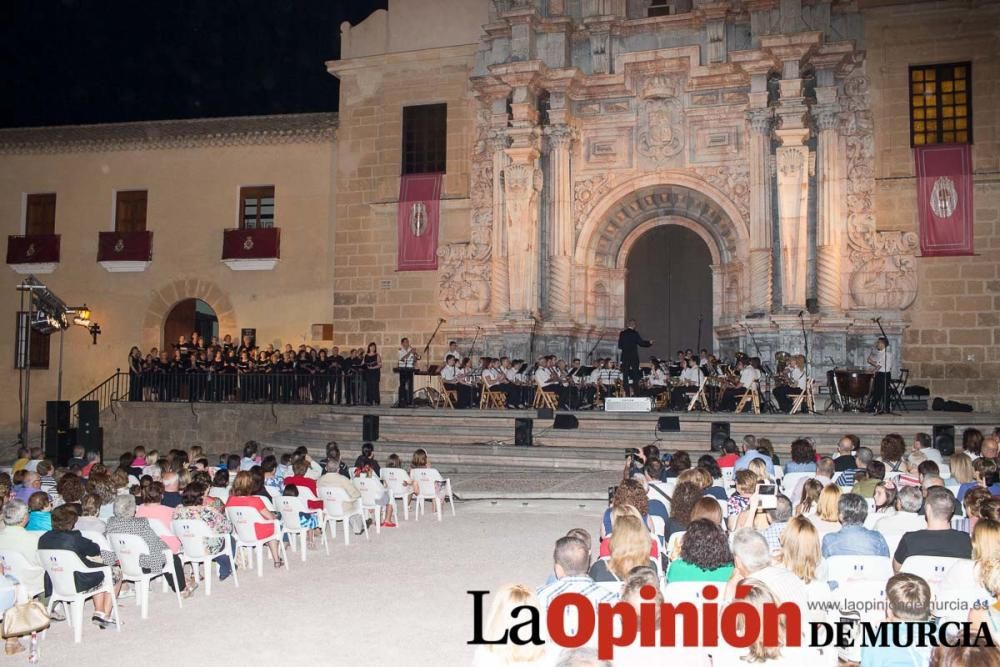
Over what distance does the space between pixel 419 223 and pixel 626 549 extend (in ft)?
55.2

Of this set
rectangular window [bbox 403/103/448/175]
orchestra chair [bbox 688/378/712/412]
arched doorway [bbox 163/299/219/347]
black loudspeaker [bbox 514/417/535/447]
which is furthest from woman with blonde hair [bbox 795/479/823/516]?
arched doorway [bbox 163/299/219/347]

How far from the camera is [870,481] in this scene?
7965 mm

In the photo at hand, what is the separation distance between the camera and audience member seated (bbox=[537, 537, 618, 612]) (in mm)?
4715

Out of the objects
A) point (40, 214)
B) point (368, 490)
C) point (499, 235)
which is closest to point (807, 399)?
point (499, 235)

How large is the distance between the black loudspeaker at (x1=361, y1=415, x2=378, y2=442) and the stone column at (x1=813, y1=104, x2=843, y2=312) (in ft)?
29.0

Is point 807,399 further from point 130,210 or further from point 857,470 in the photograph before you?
point 130,210

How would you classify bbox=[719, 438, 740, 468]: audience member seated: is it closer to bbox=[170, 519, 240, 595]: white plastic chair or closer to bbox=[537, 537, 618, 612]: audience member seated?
bbox=[170, 519, 240, 595]: white plastic chair

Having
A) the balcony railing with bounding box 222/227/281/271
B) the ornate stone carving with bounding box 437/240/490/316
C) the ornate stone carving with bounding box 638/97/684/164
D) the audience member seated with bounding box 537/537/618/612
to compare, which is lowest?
the audience member seated with bounding box 537/537/618/612

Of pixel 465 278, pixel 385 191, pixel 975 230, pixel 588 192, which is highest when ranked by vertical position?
pixel 385 191

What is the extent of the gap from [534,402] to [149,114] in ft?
71.4

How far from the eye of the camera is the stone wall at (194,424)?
19922 millimetres

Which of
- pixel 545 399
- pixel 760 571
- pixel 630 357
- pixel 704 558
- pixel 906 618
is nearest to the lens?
pixel 906 618

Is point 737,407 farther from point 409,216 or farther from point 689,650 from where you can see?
point 689,650

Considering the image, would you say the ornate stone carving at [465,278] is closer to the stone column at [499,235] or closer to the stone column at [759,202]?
the stone column at [499,235]
